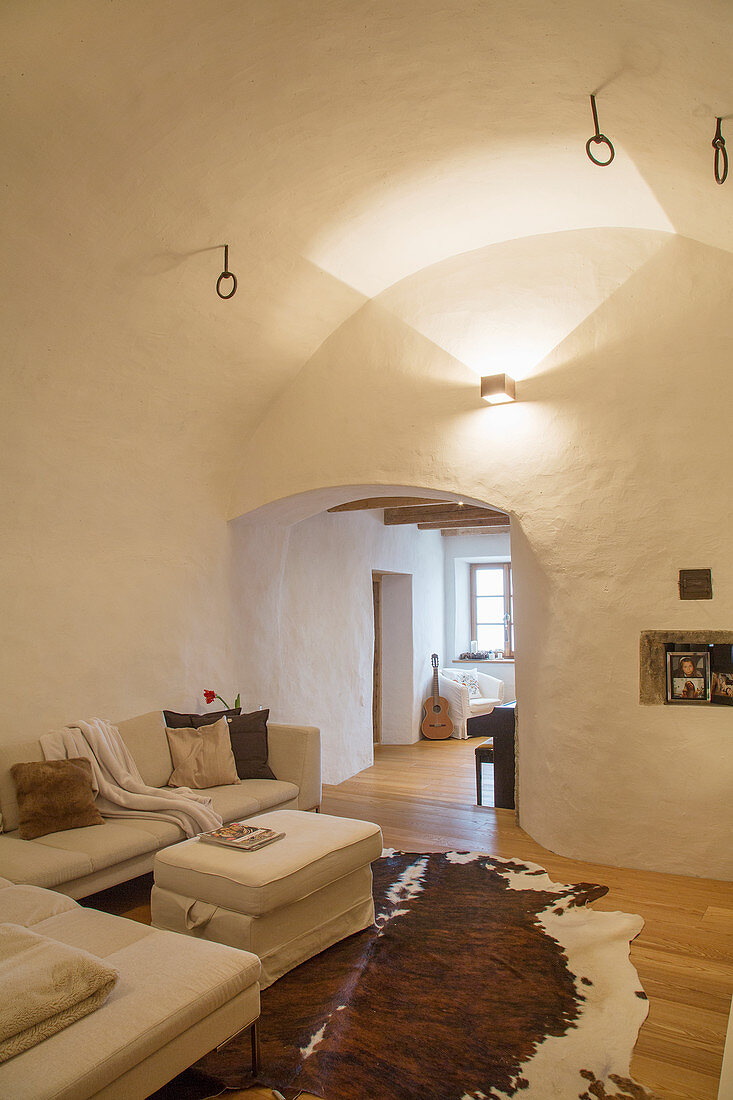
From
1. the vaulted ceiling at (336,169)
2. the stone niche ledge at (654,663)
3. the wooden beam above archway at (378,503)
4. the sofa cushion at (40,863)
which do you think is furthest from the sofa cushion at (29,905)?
the wooden beam above archway at (378,503)

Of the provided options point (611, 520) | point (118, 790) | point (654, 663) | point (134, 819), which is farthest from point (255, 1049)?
point (611, 520)

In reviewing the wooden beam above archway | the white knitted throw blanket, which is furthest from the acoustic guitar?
the white knitted throw blanket

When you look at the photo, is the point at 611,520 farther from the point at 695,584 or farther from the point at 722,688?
the point at 722,688

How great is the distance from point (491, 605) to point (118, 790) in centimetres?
723

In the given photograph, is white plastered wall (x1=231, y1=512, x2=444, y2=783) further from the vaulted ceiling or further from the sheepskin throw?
the sheepskin throw

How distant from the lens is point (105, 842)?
320 cm

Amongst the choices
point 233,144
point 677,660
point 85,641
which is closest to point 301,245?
point 233,144

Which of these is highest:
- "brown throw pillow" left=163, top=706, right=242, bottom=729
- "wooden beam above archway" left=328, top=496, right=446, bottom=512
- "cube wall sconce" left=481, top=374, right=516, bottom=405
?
"cube wall sconce" left=481, top=374, right=516, bottom=405

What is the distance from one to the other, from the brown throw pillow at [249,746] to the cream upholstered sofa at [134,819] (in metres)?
0.05

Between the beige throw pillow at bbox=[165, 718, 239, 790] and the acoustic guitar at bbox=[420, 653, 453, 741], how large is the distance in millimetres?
4749

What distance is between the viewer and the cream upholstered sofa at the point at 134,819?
9.75ft

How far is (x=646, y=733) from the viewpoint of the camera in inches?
154

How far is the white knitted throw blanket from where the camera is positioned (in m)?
3.57

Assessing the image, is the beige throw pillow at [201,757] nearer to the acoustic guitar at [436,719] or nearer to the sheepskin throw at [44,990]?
the sheepskin throw at [44,990]
